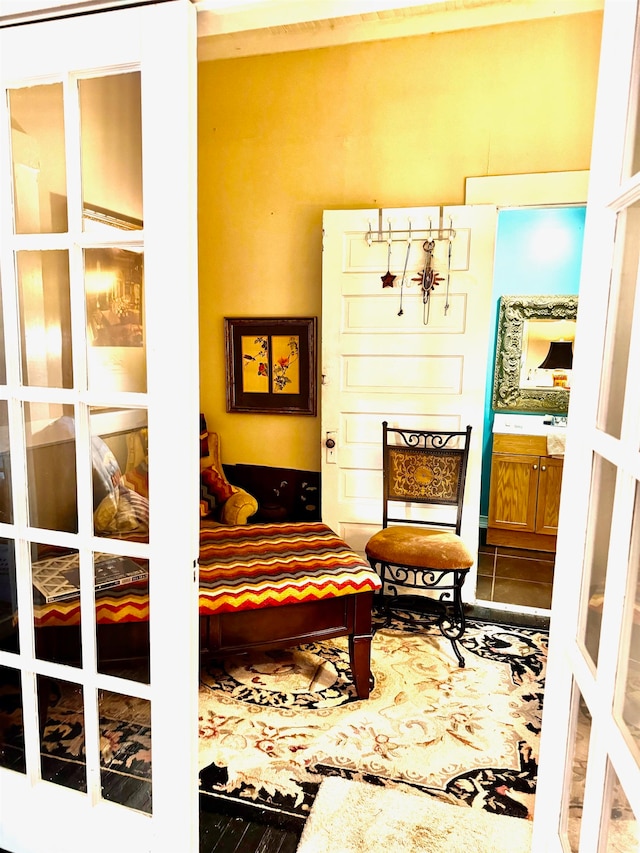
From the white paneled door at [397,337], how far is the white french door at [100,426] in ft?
7.21

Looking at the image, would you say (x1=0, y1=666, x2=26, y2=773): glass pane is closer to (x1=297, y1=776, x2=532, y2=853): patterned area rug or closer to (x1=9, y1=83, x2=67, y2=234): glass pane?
(x1=297, y1=776, x2=532, y2=853): patterned area rug

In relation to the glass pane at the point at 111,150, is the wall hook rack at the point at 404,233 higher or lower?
higher

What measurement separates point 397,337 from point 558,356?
200cm

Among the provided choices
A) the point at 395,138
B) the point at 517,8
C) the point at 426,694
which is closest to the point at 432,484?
the point at 426,694

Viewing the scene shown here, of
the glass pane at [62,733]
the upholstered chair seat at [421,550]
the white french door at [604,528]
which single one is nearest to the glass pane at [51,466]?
the glass pane at [62,733]

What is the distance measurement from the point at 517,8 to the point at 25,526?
3.57 metres

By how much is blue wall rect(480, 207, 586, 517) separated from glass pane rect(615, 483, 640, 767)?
13.3 feet

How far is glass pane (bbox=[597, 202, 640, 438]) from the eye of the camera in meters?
1.02

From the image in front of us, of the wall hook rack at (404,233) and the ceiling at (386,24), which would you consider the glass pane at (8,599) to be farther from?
the wall hook rack at (404,233)

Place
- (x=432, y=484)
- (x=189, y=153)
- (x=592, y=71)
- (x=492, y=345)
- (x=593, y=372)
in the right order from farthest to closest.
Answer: (x=492, y=345)
(x=432, y=484)
(x=592, y=71)
(x=189, y=153)
(x=593, y=372)

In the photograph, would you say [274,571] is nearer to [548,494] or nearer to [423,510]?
[423,510]

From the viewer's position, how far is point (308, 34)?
11.5 feet

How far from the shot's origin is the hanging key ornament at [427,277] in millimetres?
3371

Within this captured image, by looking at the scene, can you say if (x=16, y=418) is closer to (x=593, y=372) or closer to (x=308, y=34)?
(x=593, y=372)
